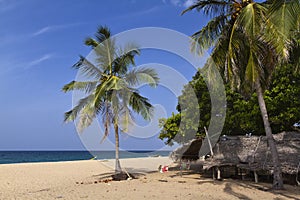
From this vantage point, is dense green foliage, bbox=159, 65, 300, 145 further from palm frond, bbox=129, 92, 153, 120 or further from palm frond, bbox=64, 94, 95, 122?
palm frond, bbox=64, 94, 95, 122

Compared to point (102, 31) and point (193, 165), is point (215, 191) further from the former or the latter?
point (193, 165)

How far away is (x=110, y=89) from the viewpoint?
1187cm

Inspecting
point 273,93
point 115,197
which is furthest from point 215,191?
point 273,93

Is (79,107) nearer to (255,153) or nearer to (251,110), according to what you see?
(255,153)

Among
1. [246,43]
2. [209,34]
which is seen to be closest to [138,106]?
[209,34]

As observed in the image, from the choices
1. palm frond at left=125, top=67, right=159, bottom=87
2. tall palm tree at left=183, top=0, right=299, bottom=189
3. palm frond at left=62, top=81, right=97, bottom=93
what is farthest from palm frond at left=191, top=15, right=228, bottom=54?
palm frond at left=62, top=81, right=97, bottom=93

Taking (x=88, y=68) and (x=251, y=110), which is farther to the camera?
(x=251, y=110)

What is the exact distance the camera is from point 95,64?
41.3 feet

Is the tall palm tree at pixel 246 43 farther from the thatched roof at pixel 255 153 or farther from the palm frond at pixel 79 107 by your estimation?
the palm frond at pixel 79 107

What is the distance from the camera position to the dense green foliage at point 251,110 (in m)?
12.3

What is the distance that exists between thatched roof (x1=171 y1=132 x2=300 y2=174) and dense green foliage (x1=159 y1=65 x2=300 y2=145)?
52.7 inches

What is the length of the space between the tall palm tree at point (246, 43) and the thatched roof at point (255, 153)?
145 cm

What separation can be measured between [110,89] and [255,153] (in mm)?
6441

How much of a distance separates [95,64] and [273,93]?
806 centimetres
